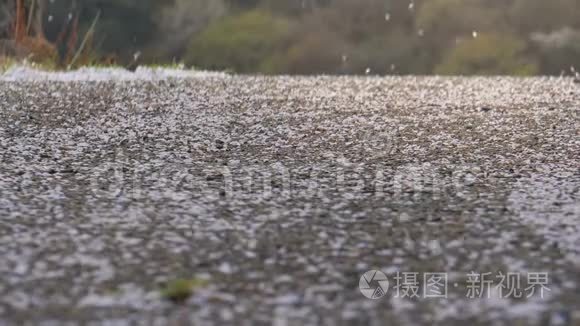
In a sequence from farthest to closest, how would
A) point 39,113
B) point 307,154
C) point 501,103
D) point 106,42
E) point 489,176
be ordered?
point 106,42
point 501,103
point 39,113
point 307,154
point 489,176

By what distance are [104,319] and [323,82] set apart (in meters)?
9.12

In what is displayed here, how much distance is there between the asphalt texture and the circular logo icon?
0.06ft

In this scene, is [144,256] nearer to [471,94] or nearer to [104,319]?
[104,319]

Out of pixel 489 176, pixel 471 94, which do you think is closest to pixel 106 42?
pixel 471 94

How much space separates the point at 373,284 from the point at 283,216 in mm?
931

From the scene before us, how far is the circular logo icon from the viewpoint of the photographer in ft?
7.62

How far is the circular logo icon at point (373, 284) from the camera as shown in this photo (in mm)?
2323

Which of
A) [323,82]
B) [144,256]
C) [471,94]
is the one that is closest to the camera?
[144,256]

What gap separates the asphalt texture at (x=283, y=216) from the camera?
2.24 meters

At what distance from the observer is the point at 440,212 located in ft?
11.0

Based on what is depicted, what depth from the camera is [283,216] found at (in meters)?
3.29

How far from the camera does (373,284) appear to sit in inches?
94.8

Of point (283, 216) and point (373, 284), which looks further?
point (283, 216)

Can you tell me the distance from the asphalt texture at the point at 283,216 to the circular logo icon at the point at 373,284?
0.8 inches
